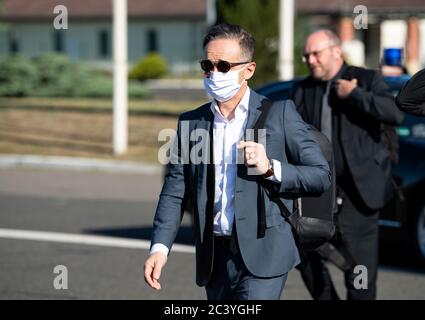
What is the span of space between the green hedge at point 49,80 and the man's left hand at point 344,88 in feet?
81.6

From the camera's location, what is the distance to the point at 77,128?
2117cm

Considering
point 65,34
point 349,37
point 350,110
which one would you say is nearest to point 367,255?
point 350,110

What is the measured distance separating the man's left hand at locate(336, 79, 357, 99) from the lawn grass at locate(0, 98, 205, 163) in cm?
1089

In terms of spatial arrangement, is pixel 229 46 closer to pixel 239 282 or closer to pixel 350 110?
pixel 239 282

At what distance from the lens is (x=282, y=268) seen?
456cm

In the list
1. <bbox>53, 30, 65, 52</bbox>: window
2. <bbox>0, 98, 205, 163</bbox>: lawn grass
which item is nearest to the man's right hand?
<bbox>0, 98, 205, 163</bbox>: lawn grass

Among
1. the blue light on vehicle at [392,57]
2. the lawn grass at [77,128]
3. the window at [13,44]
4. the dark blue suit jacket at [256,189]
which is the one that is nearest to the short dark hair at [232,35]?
the dark blue suit jacket at [256,189]

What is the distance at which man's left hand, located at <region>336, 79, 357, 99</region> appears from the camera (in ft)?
21.1

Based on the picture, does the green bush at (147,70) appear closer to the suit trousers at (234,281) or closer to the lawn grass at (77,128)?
Result: the lawn grass at (77,128)

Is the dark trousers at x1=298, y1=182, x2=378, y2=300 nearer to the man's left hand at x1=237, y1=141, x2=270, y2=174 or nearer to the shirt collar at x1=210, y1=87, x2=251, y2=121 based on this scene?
the shirt collar at x1=210, y1=87, x2=251, y2=121

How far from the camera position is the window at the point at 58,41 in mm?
59875

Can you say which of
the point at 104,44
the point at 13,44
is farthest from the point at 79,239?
the point at 13,44

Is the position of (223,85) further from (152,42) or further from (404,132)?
(152,42)

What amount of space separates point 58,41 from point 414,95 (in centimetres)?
5672
